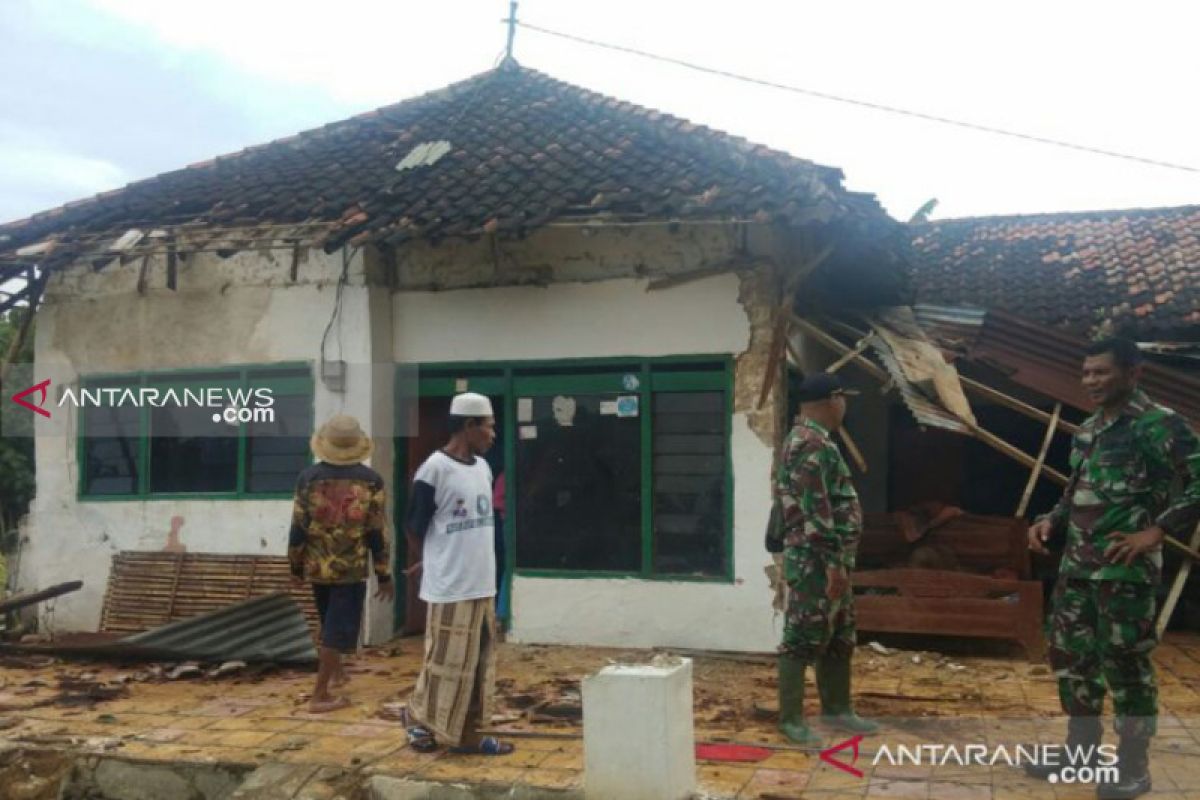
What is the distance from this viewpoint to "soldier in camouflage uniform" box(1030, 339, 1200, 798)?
4371mm

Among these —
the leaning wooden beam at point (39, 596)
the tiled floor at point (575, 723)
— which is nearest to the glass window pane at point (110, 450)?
the leaning wooden beam at point (39, 596)

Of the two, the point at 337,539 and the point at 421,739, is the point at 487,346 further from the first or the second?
the point at 421,739

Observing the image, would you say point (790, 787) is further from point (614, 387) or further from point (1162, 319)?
point (1162, 319)

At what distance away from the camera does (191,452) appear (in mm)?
9375

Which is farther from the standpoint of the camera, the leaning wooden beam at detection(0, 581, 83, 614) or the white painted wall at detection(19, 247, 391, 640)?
the white painted wall at detection(19, 247, 391, 640)

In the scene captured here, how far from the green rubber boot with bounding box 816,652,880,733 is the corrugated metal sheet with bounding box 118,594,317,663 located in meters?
4.00

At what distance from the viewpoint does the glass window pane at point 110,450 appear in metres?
9.55

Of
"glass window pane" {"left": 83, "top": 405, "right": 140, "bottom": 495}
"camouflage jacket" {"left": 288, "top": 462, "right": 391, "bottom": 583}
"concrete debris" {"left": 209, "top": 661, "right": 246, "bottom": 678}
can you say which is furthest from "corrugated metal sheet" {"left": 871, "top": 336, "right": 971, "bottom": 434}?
"glass window pane" {"left": 83, "top": 405, "right": 140, "bottom": 495}

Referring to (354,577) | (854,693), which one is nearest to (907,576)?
(854,693)

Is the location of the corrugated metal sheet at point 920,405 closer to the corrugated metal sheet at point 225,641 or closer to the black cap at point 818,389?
the black cap at point 818,389

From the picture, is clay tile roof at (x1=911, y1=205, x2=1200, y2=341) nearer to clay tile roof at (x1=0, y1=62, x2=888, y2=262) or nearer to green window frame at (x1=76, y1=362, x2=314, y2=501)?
clay tile roof at (x1=0, y1=62, x2=888, y2=262)

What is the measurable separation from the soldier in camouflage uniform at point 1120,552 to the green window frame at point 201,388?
6242 mm

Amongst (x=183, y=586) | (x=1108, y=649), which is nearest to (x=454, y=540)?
(x=1108, y=649)

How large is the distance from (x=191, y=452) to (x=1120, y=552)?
7.61 metres
